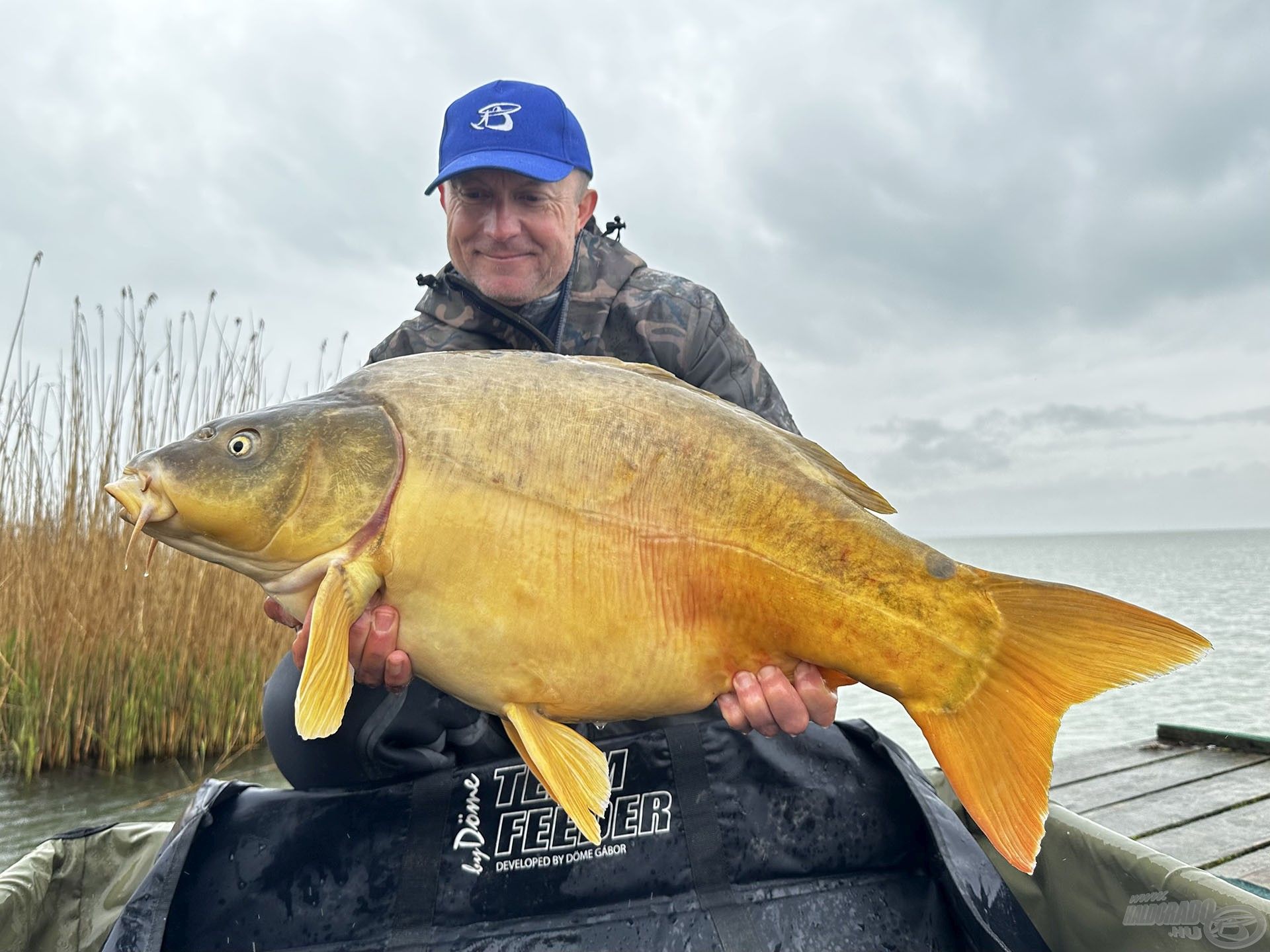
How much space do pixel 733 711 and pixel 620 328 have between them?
4.19 feet

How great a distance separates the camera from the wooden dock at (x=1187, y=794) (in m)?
2.48

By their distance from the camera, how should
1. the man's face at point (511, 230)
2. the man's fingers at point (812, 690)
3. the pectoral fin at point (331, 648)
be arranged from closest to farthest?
1. the pectoral fin at point (331, 648)
2. the man's fingers at point (812, 690)
3. the man's face at point (511, 230)

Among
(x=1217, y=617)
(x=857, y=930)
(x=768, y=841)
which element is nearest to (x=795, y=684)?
(x=768, y=841)

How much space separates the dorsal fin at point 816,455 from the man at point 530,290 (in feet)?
2.50

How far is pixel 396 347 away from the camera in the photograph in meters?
2.54

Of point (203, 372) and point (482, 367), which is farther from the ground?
point (203, 372)

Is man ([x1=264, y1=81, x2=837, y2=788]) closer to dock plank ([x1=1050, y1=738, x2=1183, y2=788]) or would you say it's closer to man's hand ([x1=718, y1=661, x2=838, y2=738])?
man's hand ([x1=718, y1=661, x2=838, y2=738])

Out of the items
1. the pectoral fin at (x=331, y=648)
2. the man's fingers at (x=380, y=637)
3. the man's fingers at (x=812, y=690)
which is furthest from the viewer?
the man's fingers at (x=812, y=690)

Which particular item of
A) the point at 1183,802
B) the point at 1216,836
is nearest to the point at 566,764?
the point at 1216,836

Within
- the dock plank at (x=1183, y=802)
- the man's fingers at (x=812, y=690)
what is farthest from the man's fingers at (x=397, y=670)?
the dock plank at (x=1183, y=802)

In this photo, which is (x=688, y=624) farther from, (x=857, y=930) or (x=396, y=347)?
(x=396, y=347)

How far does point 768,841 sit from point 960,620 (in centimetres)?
63

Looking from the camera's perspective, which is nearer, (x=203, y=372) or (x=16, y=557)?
(x=16, y=557)

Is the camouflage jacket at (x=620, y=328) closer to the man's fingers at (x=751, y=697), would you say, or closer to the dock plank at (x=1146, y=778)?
the man's fingers at (x=751, y=697)
